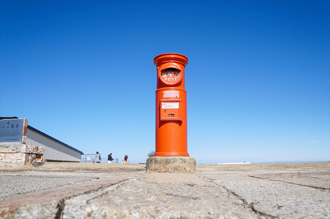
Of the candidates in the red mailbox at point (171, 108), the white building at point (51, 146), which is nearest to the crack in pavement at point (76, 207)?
the red mailbox at point (171, 108)

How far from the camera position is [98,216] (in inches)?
39.0

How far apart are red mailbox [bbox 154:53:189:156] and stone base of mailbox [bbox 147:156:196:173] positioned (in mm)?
288

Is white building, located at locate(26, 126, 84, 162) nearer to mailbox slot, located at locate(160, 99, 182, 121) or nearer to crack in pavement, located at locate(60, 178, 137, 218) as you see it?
mailbox slot, located at locate(160, 99, 182, 121)

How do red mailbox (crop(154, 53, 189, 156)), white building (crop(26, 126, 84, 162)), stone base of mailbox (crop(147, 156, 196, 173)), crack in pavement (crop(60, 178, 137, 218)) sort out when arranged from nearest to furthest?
crack in pavement (crop(60, 178, 137, 218)) → stone base of mailbox (crop(147, 156, 196, 173)) → red mailbox (crop(154, 53, 189, 156)) → white building (crop(26, 126, 84, 162))

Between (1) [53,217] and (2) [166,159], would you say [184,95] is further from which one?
(1) [53,217]

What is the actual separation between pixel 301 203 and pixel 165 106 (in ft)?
14.3

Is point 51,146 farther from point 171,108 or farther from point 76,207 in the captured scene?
point 76,207

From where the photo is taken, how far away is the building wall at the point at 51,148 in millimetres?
15875

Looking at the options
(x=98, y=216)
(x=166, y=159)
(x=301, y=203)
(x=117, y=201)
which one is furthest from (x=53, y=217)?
(x=166, y=159)

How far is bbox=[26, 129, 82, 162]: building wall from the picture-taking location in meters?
15.9

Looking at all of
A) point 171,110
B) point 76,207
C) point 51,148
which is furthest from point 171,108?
point 51,148

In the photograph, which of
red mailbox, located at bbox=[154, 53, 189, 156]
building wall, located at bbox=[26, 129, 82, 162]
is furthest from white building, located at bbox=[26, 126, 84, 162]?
red mailbox, located at bbox=[154, 53, 189, 156]

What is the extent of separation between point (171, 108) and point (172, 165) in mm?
1275

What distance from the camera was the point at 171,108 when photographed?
550 centimetres
